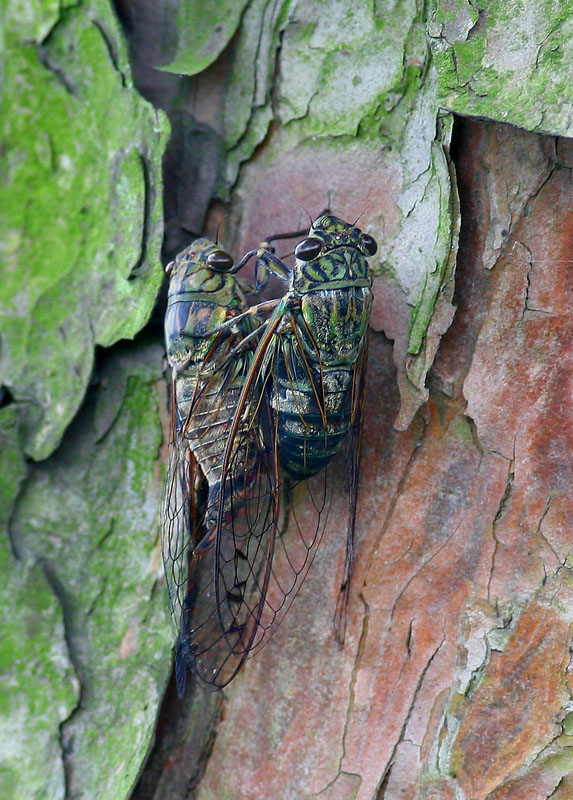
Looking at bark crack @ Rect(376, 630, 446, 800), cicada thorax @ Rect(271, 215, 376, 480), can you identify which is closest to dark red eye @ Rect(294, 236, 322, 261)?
cicada thorax @ Rect(271, 215, 376, 480)

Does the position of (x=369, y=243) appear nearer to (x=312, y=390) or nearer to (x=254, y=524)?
(x=312, y=390)

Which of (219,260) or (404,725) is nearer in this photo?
(404,725)

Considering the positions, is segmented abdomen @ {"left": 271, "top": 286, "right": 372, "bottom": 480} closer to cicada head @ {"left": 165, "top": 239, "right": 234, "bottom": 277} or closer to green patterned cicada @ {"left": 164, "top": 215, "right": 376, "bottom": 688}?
green patterned cicada @ {"left": 164, "top": 215, "right": 376, "bottom": 688}

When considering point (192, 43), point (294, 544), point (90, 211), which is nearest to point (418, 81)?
point (192, 43)

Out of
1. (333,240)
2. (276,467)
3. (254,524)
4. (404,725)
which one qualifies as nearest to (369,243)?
→ (333,240)

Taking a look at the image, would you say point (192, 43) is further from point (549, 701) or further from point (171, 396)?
point (549, 701)

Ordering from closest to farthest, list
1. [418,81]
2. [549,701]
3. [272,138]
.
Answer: [549,701] < [418,81] < [272,138]
